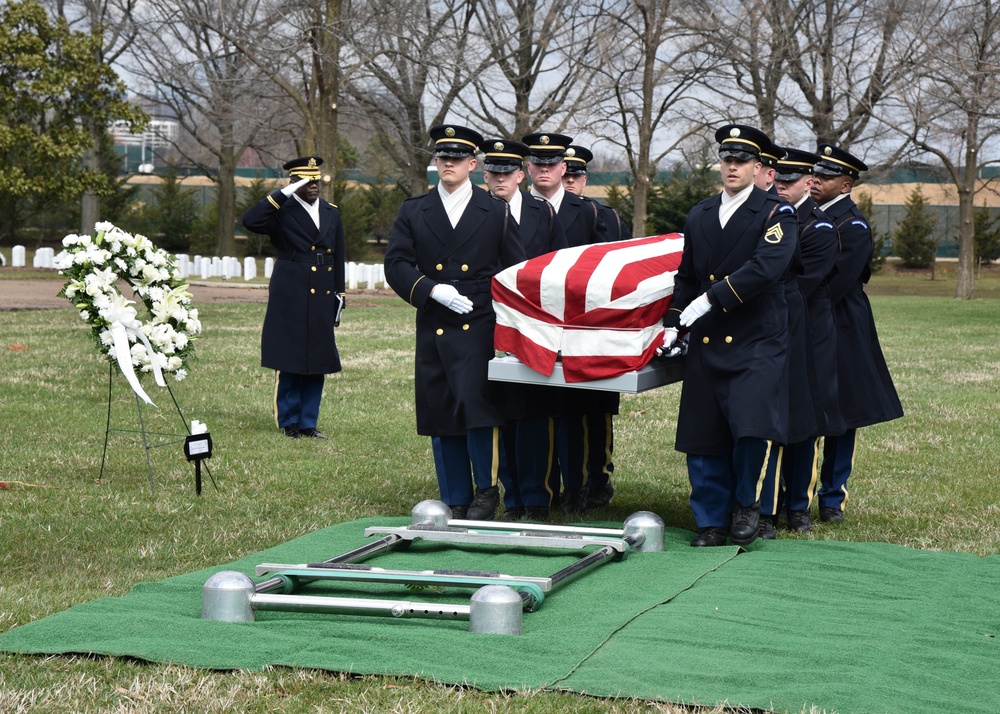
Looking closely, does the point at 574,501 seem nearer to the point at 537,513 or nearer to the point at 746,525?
the point at 537,513

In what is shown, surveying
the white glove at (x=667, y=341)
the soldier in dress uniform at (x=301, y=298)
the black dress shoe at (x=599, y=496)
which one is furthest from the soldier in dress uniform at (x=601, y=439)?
the soldier in dress uniform at (x=301, y=298)

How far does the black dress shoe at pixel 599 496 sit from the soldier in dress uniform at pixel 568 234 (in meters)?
0.05

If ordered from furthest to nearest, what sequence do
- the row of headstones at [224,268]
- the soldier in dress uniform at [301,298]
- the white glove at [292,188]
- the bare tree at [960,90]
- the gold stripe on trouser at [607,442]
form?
the row of headstones at [224,268], the bare tree at [960,90], the soldier in dress uniform at [301,298], the white glove at [292,188], the gold stripe on trouser at [607,442]

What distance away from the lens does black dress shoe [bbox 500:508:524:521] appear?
6746 mm

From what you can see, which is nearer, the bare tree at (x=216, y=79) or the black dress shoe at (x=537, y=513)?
the black dress shoe at (x=537, y=513)

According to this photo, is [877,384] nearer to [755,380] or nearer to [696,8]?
[755,380]

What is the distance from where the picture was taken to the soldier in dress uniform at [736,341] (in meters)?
5.78

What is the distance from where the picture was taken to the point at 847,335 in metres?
6.91

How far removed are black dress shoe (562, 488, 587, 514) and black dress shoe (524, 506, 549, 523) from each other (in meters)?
0.24

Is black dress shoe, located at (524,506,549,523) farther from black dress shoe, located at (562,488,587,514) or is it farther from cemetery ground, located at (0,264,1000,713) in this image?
cemetery ground, located at (0,264,1000,713)

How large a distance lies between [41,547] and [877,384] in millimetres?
4479

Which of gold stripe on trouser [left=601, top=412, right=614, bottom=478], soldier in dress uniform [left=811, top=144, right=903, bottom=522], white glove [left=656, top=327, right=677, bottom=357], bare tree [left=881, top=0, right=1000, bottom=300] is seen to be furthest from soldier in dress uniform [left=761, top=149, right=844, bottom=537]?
bare tree [left=881, top=0, right=1000, bottom=300]

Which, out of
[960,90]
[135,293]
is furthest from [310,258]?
[960,90]

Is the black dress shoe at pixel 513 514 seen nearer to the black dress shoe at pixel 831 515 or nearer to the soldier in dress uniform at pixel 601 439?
the soldier in dress uniform at pixel 601 439
